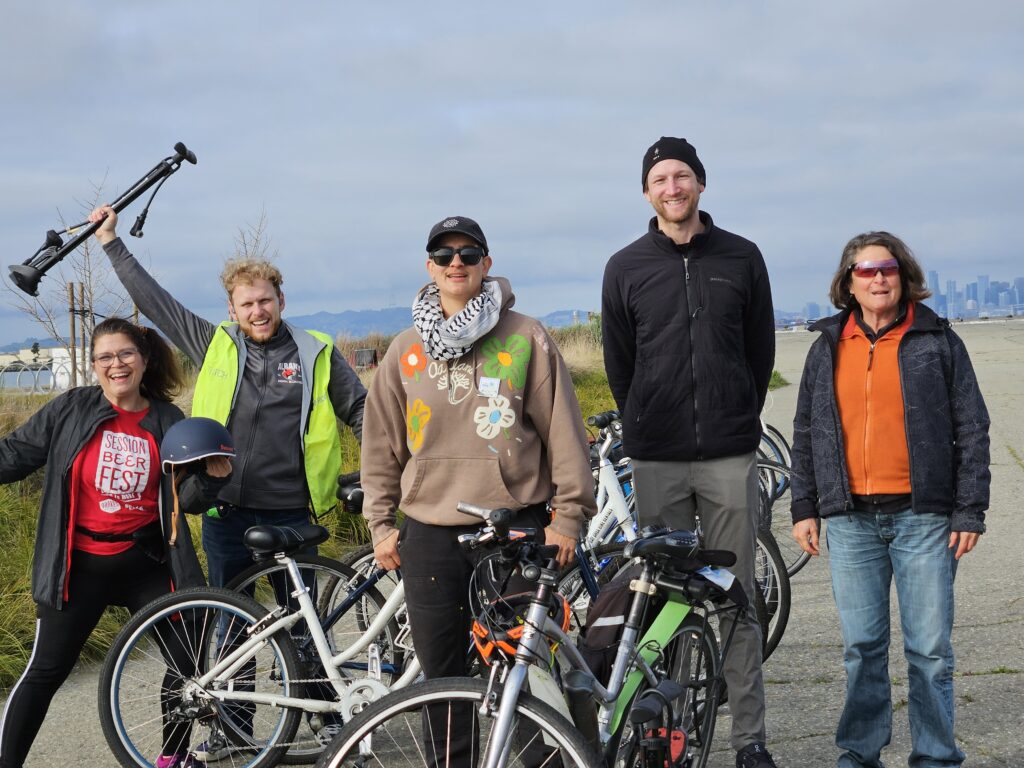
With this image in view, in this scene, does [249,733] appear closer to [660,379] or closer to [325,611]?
[325,611]

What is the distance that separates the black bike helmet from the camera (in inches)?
168

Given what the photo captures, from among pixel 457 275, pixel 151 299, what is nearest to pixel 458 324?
pixel 457 275

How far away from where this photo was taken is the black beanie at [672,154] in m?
4.33

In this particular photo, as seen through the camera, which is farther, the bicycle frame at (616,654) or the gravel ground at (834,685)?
the gravel ground at (834,685)

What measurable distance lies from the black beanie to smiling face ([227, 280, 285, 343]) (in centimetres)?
177

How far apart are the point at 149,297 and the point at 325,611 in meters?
1.71

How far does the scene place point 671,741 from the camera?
11.9ft

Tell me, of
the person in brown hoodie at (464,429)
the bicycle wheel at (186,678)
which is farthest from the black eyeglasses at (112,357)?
the person in brown hoodie at (464,429)

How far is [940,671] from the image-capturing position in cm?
380

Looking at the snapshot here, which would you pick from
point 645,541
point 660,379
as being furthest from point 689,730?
point 660,379

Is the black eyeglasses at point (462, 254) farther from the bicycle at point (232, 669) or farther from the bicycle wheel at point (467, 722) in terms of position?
the bicycle at point (232, 669)

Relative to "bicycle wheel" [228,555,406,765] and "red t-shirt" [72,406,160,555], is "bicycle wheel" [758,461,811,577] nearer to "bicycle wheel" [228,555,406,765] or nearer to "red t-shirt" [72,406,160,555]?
"bicycle wheel" [228,555,406,765]

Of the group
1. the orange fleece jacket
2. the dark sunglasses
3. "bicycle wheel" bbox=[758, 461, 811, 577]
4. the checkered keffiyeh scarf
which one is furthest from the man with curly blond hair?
"bicycle wheel" bbox=[758, 461, 811, 577]

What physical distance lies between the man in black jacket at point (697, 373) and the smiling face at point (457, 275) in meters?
0.98
